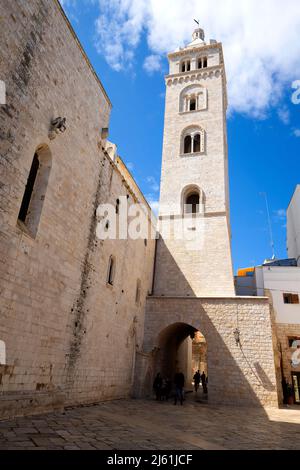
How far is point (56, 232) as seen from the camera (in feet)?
25.3

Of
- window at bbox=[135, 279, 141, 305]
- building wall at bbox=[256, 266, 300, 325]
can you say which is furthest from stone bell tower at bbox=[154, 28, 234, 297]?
building wall at bbox=[256, 266, 300, 325]

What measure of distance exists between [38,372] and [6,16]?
299 inches

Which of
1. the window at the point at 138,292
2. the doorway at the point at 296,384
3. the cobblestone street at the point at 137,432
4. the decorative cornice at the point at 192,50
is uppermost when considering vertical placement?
the decorative cornice at the point at 192,50

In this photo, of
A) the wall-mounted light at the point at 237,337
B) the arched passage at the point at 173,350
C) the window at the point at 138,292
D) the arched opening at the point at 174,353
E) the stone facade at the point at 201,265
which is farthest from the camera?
the arched opening at the point at 174,353

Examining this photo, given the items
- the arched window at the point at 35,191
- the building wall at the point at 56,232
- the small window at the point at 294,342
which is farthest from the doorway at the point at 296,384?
the arched window at the point at 35,191

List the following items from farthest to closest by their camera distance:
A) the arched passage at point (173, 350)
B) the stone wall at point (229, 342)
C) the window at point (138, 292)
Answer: the arched passage at point (173, 350)
the window at point (138, 292)
the stone wall at point (229, 342)

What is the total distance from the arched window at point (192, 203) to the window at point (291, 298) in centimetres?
718

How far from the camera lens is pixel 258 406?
1226 centimetres

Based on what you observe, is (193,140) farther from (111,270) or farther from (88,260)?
(88,260)

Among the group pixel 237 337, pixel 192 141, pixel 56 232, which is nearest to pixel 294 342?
pixel 237 337

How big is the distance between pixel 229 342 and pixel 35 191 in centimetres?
1062

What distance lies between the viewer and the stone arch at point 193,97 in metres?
21.5

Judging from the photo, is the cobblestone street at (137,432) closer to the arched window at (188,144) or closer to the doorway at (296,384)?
the doorway at (296,384)
